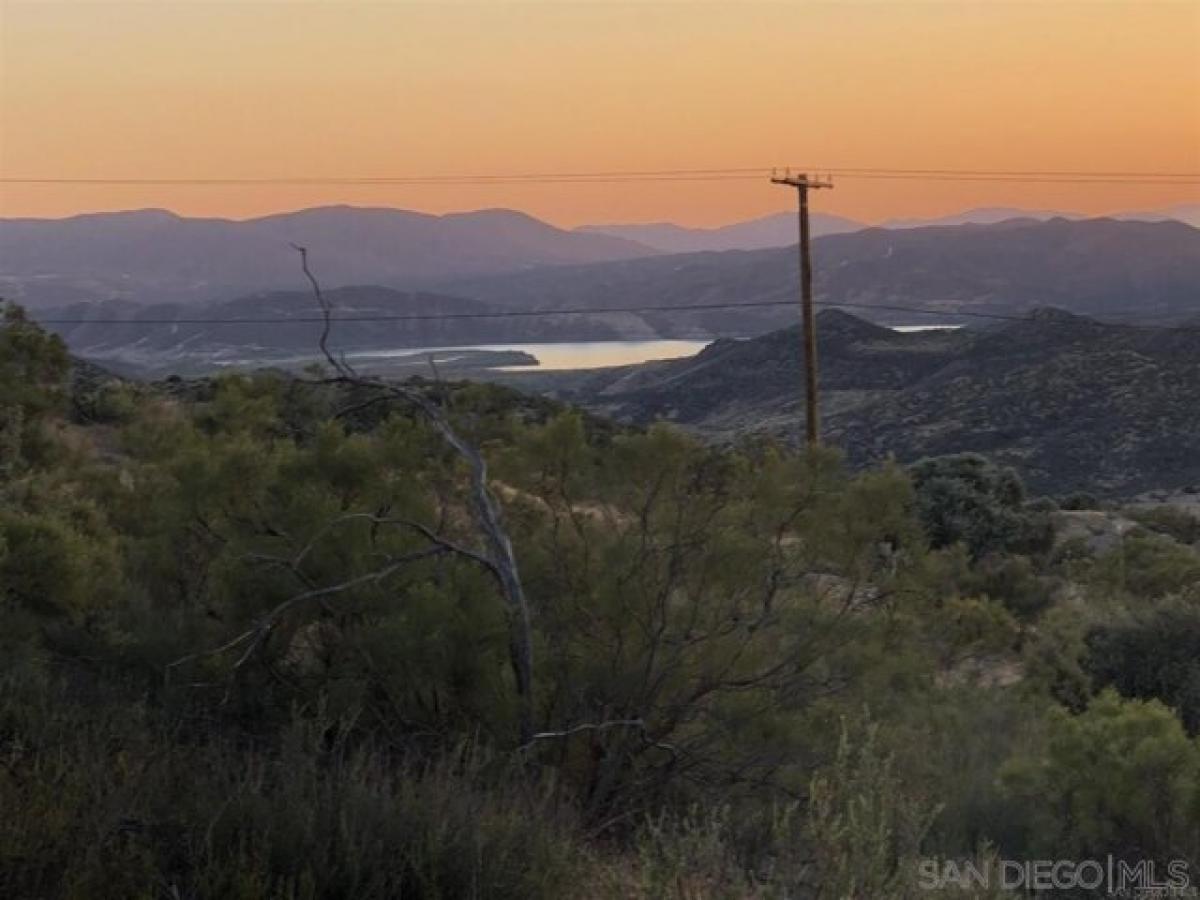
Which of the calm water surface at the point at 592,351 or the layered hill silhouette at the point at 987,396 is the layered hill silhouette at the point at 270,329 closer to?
the calm water surface at the point at 592,351

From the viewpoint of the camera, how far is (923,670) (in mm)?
8812

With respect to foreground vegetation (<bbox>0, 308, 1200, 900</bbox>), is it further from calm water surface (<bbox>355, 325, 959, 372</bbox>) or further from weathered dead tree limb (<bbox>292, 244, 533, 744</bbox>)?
calm water surface (<bbox>355, 325, 959, 372</bbox>)

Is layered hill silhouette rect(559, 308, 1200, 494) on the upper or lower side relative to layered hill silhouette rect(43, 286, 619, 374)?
lower

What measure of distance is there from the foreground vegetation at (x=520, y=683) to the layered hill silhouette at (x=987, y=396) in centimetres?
3975

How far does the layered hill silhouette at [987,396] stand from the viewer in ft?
178

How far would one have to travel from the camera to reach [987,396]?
68.4 meters

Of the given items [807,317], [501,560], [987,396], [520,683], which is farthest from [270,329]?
[520,683]

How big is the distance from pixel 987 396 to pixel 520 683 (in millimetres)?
65664

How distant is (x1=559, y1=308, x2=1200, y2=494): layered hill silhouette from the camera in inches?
2142

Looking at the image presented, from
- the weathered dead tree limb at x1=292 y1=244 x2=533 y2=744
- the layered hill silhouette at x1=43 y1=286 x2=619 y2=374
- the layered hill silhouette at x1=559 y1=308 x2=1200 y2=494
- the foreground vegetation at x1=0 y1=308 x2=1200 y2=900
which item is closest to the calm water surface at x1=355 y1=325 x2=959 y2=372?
the layered hill silhouette at x1=43 y1=286 x2=619 y2=374

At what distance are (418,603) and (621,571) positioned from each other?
1.32 m

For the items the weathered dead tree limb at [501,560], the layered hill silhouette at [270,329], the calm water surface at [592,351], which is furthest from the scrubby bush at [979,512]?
the calm water surface at [592,351]

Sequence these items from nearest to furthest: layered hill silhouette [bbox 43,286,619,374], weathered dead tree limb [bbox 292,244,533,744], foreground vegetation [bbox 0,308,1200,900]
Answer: foreground vegetation [bbox 0,308,1200,900]
weathered dead tree limb [bbox 292,244,533,744]
layered hill silhouette [bbox 43,286,619,374]

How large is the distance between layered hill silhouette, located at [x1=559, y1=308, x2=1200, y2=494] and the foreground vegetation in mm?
39747
